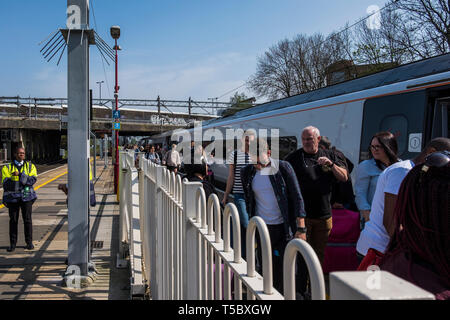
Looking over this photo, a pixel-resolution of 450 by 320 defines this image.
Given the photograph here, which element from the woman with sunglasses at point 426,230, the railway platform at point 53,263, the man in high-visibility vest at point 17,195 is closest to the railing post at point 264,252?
the woman with sunglasses at point 426,230

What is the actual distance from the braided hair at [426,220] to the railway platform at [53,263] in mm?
3580

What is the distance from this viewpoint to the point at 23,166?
7.05m

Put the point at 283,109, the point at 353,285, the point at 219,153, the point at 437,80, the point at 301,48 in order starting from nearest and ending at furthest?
the point at 353,285
the point at 437,80
the point at 283,109
the point at 219,153
the point at 301,48

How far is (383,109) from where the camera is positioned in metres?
6.36

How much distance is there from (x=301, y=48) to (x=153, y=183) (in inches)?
1488

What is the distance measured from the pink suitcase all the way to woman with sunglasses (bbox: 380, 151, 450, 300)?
2.91 metres

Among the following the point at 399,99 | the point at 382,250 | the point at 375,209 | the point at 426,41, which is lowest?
the point at 382,250

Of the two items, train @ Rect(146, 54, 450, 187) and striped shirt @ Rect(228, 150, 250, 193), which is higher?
train @ Rect(146, 54, 450, 187)

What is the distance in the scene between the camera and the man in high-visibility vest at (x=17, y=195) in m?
6.79

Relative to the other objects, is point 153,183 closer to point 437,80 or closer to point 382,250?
point 382,250

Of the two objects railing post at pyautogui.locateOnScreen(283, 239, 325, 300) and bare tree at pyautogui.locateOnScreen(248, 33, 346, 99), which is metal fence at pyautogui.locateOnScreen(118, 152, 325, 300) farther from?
bare tree at pyautogui.locateOnScreen(248, 33, 346, 99)

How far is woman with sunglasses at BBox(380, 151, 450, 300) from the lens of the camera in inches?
72.8

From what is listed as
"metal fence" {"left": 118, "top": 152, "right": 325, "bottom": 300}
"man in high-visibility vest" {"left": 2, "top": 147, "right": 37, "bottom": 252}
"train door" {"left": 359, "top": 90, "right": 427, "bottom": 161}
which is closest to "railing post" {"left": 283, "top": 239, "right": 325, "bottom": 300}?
"metal fence" {"left": 118, "top": 152, "right": 325, "bottom": 300}
